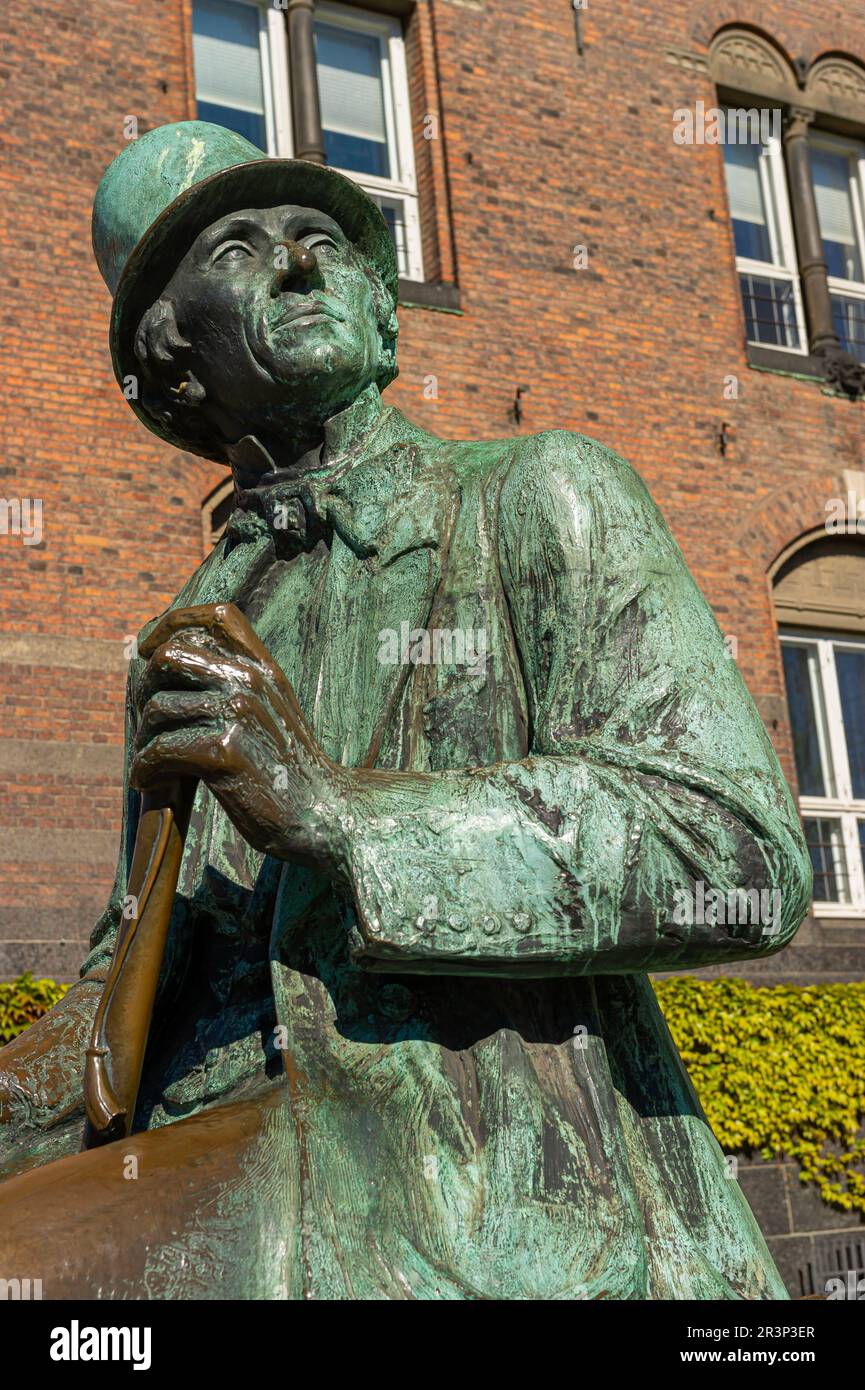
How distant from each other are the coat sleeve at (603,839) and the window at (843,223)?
47.5 ft

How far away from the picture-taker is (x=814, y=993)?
12.0 m

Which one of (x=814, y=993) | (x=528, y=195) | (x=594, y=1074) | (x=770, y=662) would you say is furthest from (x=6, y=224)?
(x=594, y=1074)

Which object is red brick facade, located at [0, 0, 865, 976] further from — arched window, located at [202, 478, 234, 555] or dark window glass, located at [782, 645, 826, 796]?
dark window glass, located at [782, 645, 826, 796]

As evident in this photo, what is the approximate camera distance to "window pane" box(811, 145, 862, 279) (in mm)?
15773

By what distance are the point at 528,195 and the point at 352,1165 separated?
12.4 metres

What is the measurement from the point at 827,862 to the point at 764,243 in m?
5.88

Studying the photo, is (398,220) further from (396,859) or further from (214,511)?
(396,859)

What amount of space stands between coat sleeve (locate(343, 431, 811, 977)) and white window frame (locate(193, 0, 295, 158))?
11875 mm

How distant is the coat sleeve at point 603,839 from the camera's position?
178cm

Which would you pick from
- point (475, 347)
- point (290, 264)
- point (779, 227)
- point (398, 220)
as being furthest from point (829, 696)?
point (290, 264)

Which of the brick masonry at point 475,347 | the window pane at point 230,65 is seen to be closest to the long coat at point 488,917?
the brick masonry at point 475,347

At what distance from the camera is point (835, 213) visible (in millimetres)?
15867

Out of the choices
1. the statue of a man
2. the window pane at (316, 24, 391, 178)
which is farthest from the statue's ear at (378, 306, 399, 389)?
the window pane at (316, 24, 391, 178)
